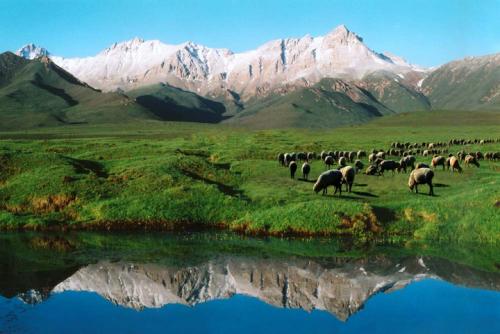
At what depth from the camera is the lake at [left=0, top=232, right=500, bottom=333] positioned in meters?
20.8

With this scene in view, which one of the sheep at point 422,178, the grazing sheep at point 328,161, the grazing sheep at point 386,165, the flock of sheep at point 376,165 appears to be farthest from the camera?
the grazing sheep at point 328,161

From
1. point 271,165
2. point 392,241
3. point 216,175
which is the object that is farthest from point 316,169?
point 392,241

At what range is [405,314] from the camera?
21.6m

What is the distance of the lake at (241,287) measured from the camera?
20.8 m

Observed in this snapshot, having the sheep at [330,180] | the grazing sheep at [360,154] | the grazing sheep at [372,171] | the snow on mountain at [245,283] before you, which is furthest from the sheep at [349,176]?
the grazing sheep at [360,154]

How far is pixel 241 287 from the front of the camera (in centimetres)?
2561

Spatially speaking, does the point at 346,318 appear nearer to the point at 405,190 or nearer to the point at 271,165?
the point at 405,190

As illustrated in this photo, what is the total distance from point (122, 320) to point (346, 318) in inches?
357

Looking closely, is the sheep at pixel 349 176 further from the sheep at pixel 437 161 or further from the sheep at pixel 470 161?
the sheep at pixel 470 161

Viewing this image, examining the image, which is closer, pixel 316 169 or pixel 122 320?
pixel 122 320

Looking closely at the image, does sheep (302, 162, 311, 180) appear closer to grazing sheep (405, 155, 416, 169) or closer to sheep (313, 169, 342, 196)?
sheep (313, 169, 342, 196)

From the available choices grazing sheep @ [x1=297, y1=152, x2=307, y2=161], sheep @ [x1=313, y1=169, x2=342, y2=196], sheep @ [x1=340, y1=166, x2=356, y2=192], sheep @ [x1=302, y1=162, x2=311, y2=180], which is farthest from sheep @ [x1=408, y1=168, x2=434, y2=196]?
grazing sheep @ [x1=297, y1=152, x2=307, y2=161]

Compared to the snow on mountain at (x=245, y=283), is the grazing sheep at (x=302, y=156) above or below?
above

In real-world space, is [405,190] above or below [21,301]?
above
